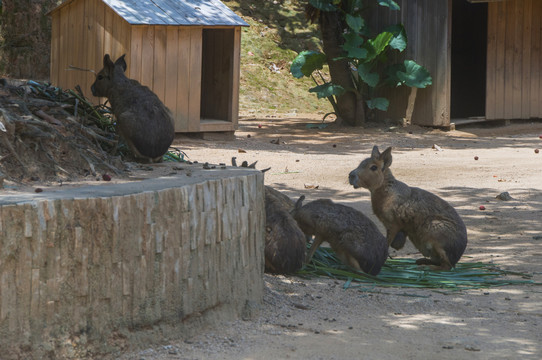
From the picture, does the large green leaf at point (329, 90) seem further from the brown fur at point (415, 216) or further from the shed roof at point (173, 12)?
the brown fur at point (415, 216)

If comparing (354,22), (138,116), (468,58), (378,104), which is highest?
(354,22)

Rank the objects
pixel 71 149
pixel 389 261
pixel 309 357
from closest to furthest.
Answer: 1. pixel 309 357
2. pixel 71 149
3. pixel 389 261

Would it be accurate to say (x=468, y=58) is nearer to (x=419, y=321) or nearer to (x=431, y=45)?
(x=431, y=45)

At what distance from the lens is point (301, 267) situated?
6398 mm

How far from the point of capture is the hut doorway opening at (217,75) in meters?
14.8

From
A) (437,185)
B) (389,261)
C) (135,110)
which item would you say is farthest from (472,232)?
(135,110)

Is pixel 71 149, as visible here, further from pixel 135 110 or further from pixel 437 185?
pixel 437 185

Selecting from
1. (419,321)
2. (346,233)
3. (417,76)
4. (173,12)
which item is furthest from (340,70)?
(419,321)

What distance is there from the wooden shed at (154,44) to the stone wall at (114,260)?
8336 mm

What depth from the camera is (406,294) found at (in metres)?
6.11

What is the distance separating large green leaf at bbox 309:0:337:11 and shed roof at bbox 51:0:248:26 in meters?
2.36

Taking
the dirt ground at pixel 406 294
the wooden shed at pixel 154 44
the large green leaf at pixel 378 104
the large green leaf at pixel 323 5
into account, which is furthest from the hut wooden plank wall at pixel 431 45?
the wooden shed at pixel 154 44

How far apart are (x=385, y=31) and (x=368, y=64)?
0.71 m

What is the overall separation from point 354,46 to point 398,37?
3.05 feet
